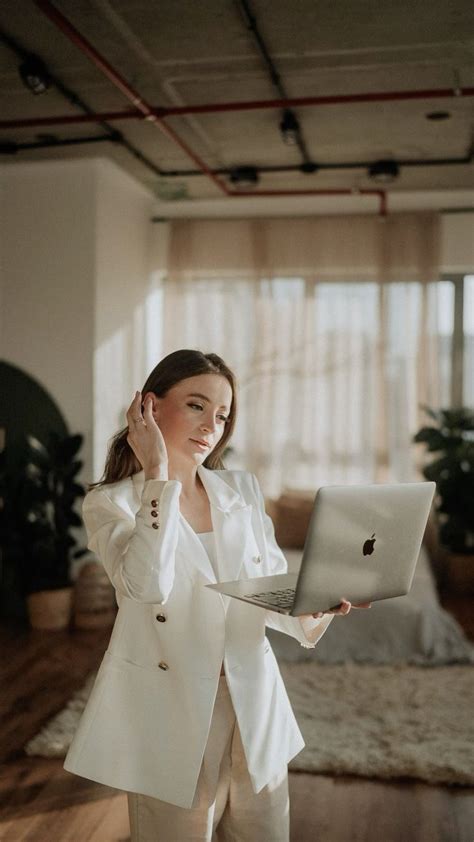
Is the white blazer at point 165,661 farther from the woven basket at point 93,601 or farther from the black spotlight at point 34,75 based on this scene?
the woven basket at point 93,601

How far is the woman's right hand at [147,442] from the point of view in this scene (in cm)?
157

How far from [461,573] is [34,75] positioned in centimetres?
425

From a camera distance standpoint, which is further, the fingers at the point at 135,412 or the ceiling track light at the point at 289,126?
the ceiling track light at the point at 289,126

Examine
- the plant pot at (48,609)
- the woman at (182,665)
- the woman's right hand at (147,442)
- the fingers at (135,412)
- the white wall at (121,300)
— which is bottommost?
the plant pot at (48,609)

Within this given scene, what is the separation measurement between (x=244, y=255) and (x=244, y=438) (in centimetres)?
140

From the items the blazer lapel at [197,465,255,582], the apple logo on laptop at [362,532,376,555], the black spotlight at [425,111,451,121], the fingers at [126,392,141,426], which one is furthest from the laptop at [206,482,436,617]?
the black spotlight at [425,111,451,121]

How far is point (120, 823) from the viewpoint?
8.82 feet

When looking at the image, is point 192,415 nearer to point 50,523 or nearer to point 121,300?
point 50,523

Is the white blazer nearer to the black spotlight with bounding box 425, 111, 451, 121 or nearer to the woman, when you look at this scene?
the woman

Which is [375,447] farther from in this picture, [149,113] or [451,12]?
[451,12]

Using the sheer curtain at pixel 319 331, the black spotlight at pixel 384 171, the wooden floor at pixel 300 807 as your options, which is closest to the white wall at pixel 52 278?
the sheer curtain at pixel 319 331

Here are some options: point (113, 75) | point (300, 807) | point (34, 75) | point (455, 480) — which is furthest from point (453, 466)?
point (34, 75)

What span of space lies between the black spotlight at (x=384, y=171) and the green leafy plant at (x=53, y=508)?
250 cm

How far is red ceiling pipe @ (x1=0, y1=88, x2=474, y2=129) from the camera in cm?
361
